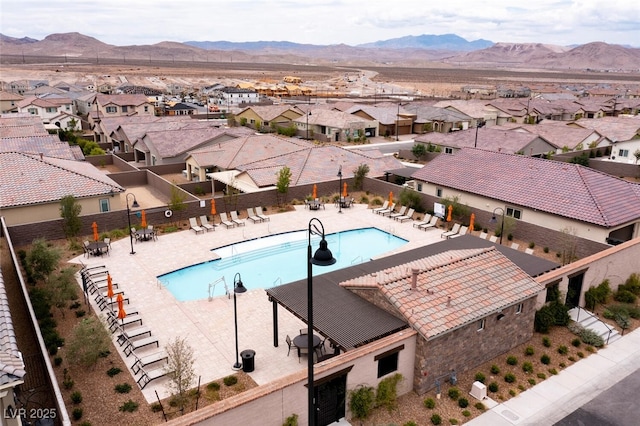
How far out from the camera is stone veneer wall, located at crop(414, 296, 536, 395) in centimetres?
1488

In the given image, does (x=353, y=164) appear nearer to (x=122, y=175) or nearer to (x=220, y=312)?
(x=122, y=175)

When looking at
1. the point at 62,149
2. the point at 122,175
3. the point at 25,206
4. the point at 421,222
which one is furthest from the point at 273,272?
the point at 62,149

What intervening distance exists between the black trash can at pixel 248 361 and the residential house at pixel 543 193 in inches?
686

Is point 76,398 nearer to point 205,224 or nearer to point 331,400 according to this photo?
point 331,400

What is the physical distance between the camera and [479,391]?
14859 mm

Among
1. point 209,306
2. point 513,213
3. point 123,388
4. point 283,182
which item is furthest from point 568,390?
point 283,182

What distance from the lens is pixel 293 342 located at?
650 inches

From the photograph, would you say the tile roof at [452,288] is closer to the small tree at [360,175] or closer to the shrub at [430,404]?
the shrub at [430,404]

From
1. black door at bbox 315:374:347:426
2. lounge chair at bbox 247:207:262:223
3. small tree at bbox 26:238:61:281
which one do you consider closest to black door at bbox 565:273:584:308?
black door at bbox 315:374:347:426

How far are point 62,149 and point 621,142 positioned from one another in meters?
51.2

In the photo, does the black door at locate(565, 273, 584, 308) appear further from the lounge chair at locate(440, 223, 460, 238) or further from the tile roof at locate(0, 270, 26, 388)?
the tile roof at locate(0, 270, 26, 388)

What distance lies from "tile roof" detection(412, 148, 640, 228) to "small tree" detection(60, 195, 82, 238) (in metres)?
21.0

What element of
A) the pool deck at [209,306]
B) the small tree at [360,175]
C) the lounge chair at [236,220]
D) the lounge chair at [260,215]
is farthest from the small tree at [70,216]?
the small tree at [360,175]

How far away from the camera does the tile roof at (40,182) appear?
93.4ft
